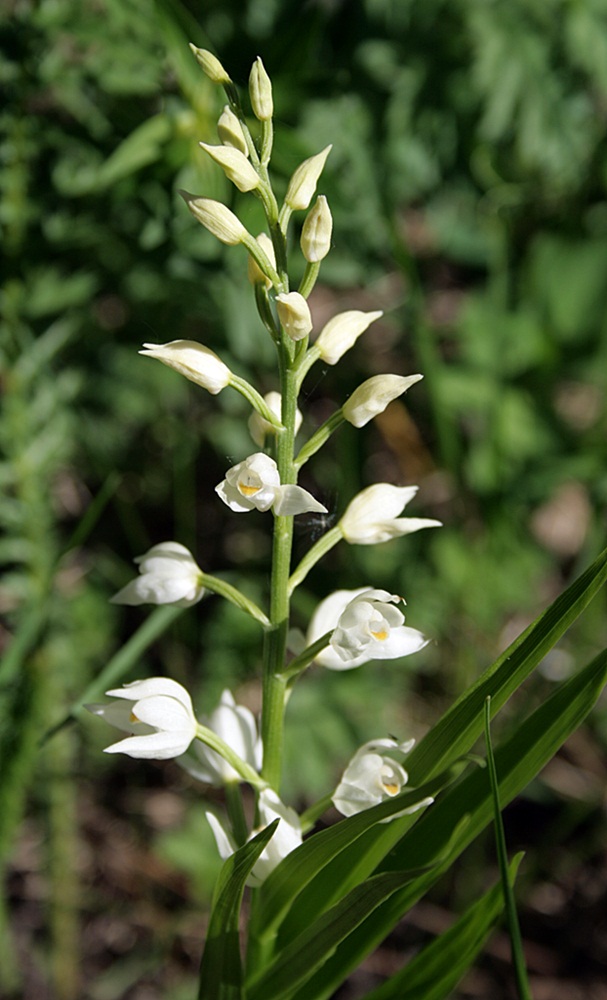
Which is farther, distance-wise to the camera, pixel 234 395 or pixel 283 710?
pixel 234 395

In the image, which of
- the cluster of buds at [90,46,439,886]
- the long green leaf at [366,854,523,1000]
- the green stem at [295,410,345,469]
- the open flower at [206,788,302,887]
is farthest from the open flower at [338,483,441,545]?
the long green leaf at [366,854,523,1000]

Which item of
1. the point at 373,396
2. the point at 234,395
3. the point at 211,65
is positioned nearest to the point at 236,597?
the point at 373,396

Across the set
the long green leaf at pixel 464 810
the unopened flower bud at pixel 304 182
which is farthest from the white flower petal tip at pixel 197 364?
the long green leaf at pixel 464 810

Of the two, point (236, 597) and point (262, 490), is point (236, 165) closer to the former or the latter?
point (262, 490)

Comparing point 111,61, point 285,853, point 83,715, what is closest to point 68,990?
point 83,715

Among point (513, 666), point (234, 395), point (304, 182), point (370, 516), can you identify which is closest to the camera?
point (513, 666)

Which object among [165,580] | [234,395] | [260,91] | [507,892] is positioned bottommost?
[234,395]
